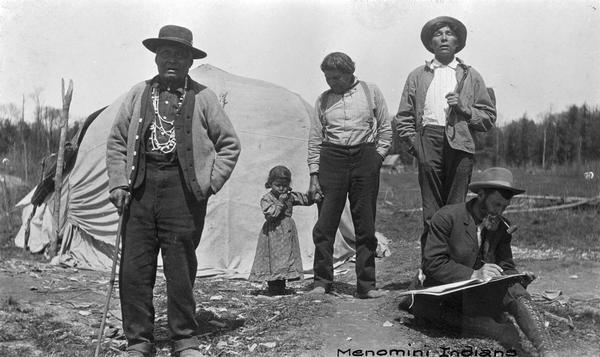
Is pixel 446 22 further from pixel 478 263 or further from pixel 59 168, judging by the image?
pixel 59 168

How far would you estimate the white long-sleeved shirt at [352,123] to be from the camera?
16.9 ft

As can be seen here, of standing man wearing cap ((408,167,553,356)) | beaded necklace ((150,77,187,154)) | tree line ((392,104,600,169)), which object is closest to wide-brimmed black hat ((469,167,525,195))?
standing man wearing cap ((408,167,553,356))

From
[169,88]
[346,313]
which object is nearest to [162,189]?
[169,88]

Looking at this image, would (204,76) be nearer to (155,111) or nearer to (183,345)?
(155,111)

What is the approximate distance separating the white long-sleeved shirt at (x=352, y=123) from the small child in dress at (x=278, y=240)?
41cm

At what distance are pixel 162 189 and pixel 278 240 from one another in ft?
6.38

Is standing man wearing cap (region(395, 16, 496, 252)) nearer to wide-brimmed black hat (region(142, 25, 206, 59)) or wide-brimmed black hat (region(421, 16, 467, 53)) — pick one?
wide-brimmed black hat (region(421, 16, 467, 53))

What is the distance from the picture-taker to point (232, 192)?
7566 mm

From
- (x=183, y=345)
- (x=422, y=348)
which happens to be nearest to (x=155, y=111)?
(x=183, y=345)

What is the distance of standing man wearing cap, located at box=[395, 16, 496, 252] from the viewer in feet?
15.5

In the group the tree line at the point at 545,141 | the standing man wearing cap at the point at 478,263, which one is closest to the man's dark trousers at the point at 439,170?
the standing man wearing cap at the point at 478,263

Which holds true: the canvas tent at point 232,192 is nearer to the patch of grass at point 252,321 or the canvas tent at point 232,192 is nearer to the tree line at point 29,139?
the patch of grass at point 252,321

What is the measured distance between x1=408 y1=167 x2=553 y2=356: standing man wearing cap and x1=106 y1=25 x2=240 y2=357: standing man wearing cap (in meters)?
1.44

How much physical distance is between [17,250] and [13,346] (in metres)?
5.01
